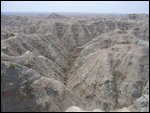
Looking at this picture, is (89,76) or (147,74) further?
(89,76)

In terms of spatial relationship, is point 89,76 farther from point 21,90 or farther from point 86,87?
point 21,90

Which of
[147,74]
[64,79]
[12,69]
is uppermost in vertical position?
[12,69]

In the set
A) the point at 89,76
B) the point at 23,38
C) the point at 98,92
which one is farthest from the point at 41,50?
the point at 98,92

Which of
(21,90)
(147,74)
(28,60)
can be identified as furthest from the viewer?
(28,60)

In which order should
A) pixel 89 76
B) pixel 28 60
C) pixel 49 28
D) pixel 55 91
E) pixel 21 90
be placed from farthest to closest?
pixel 49 28 < pixel 89 76 < pixel 28 60 < pixel 55 91 < pixel 21 90

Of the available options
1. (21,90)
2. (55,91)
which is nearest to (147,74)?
(55,91)

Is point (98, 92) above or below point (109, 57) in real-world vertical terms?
below
